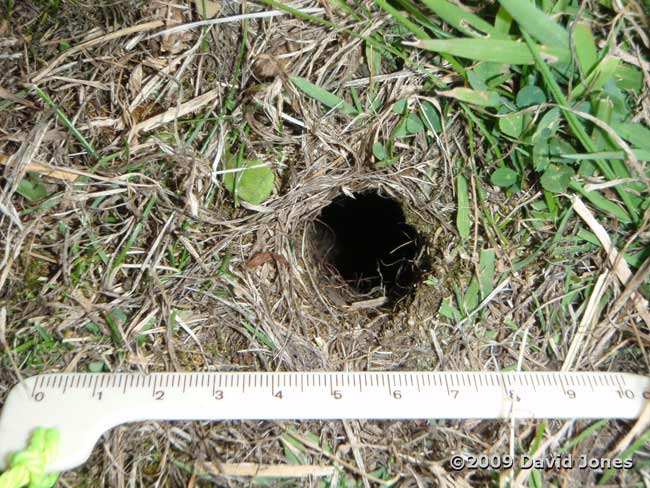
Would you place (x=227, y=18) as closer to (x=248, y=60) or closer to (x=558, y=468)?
(x=248, y=60)

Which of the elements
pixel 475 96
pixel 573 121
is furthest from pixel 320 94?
pixel 573 121

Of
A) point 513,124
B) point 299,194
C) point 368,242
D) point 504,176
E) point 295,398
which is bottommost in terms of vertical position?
point 368,242

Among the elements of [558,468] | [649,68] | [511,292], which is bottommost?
[558,468]

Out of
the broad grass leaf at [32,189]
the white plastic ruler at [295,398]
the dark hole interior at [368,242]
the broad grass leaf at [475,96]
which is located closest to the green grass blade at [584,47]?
the broad grass leaf at [475,96]

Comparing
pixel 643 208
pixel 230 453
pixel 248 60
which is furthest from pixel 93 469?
pixel 643 208

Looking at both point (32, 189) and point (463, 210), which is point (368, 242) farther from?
point (32, 189)

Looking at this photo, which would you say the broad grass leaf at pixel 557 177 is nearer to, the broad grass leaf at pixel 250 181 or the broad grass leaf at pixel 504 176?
the broad grass leaf at pixel 504 176

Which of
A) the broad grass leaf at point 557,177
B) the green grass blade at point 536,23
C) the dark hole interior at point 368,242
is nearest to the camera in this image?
the green grass blade at point 536,23
